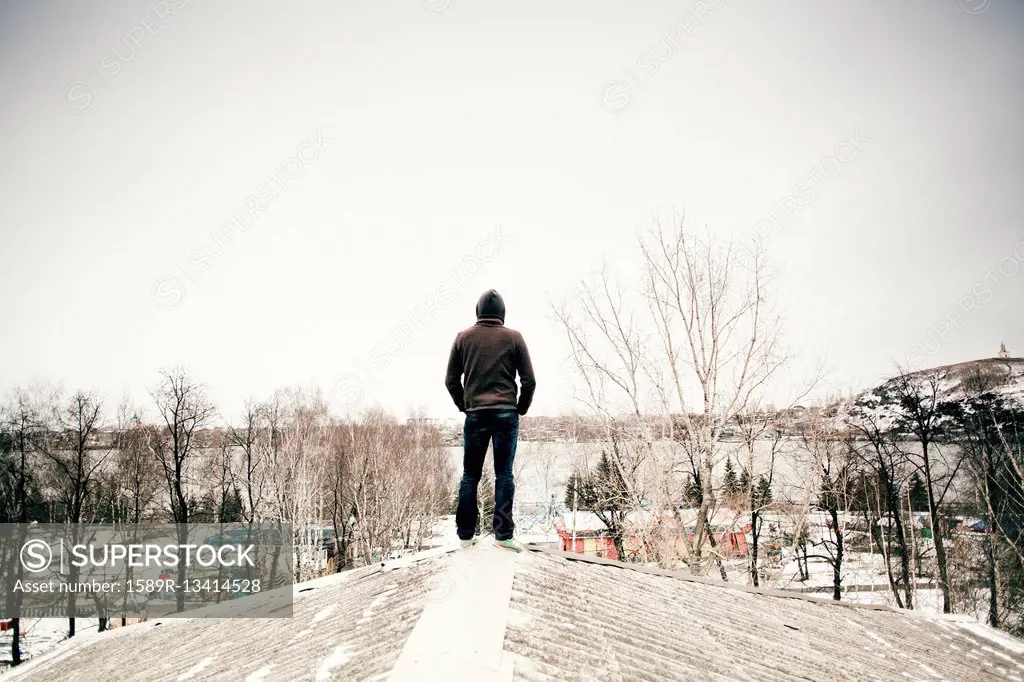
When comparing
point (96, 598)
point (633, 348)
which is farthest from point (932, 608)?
point (96, 598)

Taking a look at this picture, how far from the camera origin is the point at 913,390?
79.6 feet

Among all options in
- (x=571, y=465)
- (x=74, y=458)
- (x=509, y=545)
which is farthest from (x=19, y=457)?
(x=509, y=545)

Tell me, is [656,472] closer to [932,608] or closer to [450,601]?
[450,601]

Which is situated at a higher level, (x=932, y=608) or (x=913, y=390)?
(x=913, y=390)

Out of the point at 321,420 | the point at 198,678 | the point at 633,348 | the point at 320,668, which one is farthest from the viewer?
the point at 321,420

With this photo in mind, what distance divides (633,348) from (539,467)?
81.2 ft

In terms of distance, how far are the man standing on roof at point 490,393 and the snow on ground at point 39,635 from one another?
87.9 ft

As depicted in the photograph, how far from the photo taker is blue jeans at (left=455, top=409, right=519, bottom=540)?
4.03m

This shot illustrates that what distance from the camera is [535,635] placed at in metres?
2.85

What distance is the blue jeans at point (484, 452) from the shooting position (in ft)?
13.2

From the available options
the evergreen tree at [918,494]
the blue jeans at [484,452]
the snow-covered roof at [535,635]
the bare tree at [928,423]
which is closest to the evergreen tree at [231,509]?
the snow-covered roof at [535,635]

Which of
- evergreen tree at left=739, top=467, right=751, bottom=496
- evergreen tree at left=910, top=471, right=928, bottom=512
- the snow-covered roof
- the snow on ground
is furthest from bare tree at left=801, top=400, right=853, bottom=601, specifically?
the snow on ground

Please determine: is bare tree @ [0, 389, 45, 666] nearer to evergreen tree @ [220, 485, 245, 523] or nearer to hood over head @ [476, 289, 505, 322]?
evergreen tree @ [220, 485, 245, 523]

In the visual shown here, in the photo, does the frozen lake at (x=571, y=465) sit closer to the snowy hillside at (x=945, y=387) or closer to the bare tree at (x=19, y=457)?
the snowy hillside at (x=945, y=387)
